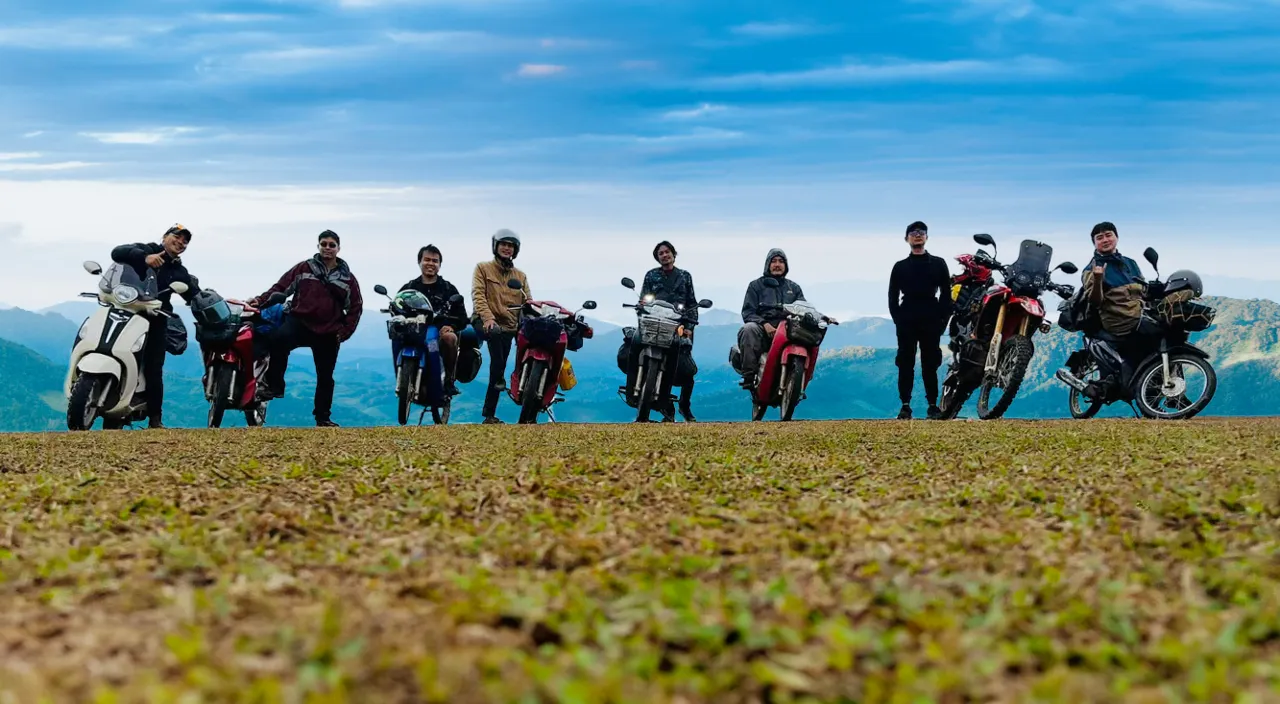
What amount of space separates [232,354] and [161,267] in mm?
1543

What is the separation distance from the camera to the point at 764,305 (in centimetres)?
1489

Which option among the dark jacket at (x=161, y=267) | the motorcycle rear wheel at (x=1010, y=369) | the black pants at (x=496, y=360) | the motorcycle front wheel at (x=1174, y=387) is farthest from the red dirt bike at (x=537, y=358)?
the motorcycle front wheel at (x=1174, y=387)

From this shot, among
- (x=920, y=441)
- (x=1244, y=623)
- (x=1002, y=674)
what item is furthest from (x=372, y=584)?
(x=920, y=441)

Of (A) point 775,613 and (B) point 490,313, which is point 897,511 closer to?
(A) point 775,613

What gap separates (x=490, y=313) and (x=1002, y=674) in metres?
11.9

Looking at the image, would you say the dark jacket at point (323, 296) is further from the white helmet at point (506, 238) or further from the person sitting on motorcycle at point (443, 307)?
the white helmet at point (506, 238)

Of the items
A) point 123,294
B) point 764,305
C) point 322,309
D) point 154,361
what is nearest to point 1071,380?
point 764,305

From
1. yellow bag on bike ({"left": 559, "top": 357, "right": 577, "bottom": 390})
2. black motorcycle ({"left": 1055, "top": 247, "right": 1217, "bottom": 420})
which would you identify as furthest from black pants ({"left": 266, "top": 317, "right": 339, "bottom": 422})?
black motorcycle ({"left": 1055, "top": 247, "right": 1217, "bottom": 420})

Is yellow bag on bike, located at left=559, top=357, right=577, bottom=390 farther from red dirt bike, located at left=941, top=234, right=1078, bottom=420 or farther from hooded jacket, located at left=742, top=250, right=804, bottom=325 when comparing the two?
red dirt bike, located at left=941, top=234, right=1078, bottom=420

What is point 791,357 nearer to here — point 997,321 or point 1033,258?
point 997,321

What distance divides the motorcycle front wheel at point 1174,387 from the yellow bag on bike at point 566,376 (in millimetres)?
6521

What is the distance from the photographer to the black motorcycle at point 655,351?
1448cm

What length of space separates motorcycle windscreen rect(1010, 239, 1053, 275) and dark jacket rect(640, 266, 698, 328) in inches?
151

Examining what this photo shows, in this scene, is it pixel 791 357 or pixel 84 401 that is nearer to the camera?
pixel 84 401
